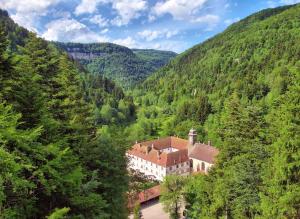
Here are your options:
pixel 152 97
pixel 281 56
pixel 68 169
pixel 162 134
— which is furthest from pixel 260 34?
pixel 68 169

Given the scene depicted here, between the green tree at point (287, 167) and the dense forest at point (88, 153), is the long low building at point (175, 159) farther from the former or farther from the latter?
the green tree at point (287, 167)

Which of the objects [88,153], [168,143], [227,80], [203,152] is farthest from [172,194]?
[227,80]

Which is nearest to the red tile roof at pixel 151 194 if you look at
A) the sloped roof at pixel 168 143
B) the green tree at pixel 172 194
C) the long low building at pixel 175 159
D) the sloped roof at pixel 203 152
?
the green tree at pixel 172 194

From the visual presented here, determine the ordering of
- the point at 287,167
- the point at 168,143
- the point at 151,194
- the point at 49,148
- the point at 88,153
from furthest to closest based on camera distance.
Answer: the point at 168,143
the point at 151,194
the point at 88,153
the point at 287,167
the point at 49,148

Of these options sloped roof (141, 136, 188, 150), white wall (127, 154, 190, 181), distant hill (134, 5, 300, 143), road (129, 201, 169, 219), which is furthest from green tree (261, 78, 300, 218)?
distant hill (134, 5, 300, 143)

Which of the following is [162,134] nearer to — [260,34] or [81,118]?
[81,118]

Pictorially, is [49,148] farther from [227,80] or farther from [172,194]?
[227,80]
